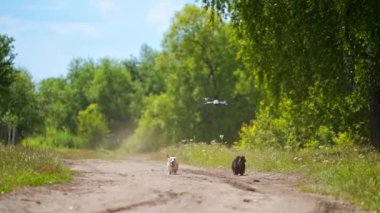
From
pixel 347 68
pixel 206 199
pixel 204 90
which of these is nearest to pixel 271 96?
pixel 347 68

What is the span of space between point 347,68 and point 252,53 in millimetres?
4721

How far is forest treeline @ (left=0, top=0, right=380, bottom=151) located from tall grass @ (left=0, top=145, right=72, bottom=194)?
402 inches

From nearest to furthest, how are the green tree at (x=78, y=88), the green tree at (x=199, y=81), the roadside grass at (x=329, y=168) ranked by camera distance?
the roadside grass at (x=329, y=168), the green tree at (x=199, y=81), the green tree at (x=78, y=88)

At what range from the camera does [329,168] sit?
17.8 metres

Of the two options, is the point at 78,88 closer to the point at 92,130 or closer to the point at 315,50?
the point at 92,130

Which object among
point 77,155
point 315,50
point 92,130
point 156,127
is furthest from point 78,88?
point 315,50

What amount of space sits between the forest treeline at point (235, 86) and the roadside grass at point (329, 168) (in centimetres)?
300

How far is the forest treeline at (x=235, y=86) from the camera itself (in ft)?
72.9

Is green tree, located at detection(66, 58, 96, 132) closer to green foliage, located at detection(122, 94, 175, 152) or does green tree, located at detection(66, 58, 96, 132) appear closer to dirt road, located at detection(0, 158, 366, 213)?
green foliage, located at detection(122, 94, 175, 152)

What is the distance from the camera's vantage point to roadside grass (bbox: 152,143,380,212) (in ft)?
43.4

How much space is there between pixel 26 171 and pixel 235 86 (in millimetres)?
49736

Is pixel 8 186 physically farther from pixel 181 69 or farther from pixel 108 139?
pixel 108 139

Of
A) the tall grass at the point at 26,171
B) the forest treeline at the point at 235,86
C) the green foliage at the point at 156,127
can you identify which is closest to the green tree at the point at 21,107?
the forest treeline at the point at 235,86

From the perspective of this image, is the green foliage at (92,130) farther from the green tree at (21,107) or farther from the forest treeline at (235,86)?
the green tree at (21,107)
